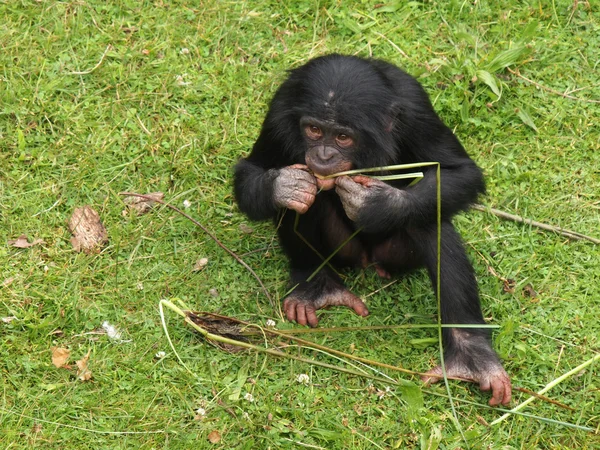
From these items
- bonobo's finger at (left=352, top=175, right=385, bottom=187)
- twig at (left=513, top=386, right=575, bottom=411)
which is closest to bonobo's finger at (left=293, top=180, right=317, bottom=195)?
bonobo's finger at (left=352, top=175, right=385, bottom=187)

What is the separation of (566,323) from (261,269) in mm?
2136

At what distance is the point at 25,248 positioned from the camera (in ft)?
21.7

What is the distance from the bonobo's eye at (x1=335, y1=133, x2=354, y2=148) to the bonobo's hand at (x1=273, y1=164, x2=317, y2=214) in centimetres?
26

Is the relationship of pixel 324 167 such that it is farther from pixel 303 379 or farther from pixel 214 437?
pixel 214 437

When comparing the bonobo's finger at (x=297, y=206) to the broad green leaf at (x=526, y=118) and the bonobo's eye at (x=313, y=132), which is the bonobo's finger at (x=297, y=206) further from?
the broad green leaf at (x=526, y=118)

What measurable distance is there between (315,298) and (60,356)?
67.4 inches

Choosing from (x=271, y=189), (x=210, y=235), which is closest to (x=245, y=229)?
(x=210, y=235)

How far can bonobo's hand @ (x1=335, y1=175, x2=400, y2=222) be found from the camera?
5.75 meters

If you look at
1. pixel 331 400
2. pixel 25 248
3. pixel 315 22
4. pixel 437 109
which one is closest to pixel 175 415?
pixel 331 400

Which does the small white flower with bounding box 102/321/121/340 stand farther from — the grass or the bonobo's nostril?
the bonobo's nostril

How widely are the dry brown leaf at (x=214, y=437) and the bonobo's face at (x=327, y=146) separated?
5.53 feet

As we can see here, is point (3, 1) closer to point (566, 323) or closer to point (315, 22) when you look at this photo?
point (315, 22)

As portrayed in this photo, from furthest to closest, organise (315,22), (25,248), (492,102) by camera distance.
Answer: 1. (315,22)
2. (492,102)
3. (25,248)

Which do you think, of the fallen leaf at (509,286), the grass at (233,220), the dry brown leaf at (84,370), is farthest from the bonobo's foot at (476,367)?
the dry brown leaf at (84,370)
